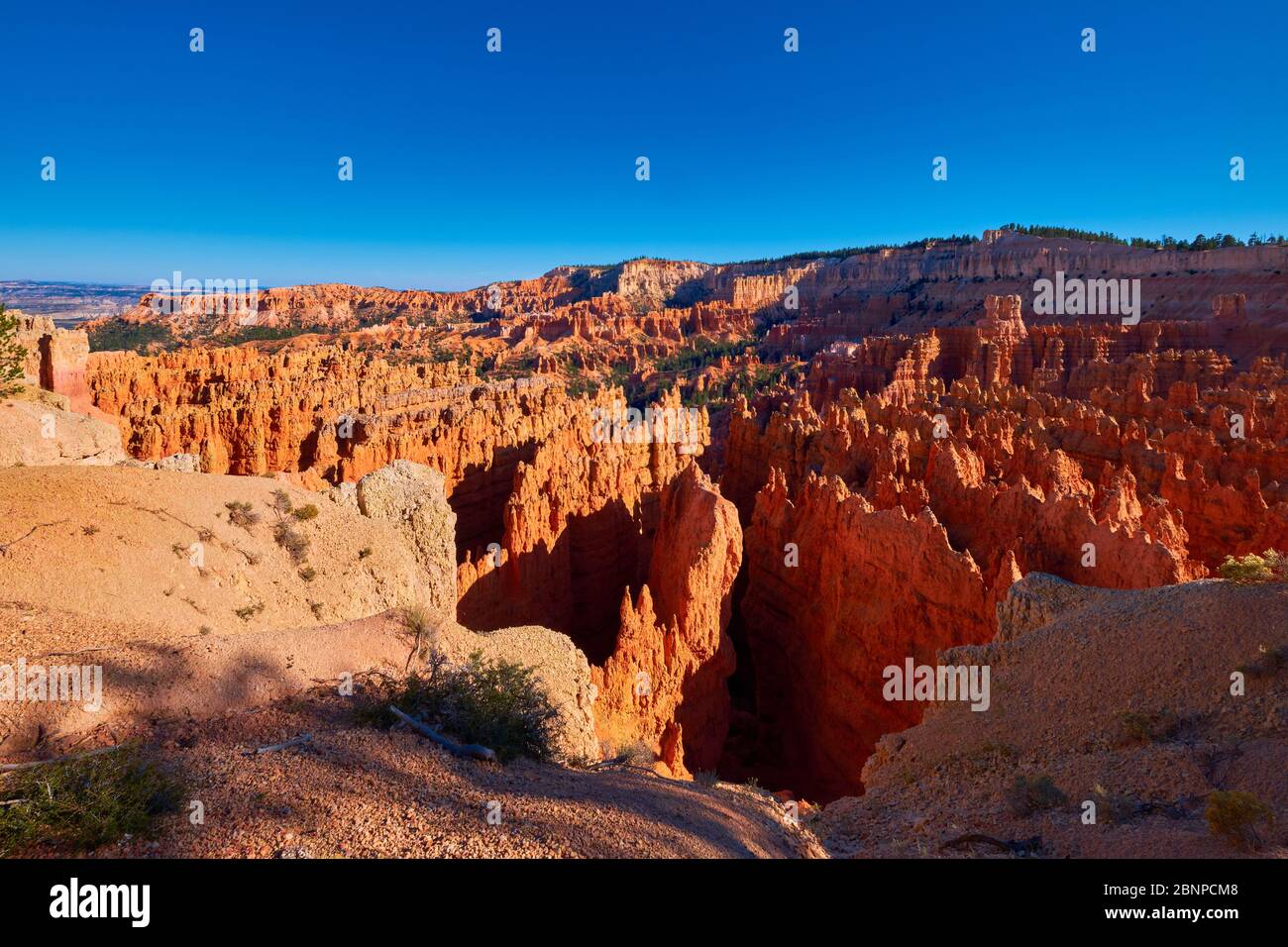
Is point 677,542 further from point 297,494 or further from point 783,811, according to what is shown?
point 783,811

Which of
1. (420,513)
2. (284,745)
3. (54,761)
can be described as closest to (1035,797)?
(284,745)

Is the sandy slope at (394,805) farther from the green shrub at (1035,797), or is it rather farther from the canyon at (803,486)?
the canyon at (803,486)

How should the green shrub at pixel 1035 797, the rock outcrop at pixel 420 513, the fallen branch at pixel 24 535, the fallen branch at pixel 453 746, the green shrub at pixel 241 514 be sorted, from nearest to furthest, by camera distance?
the fallen branch at pixel 453 746, the green shrub at pixel 1035 797, the fallen branch at pixel 24 535, the green shrub at pixel 241 514, the rock outcrop at pixel 420 513

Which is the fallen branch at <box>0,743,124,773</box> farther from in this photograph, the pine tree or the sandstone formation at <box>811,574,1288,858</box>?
the pine tree

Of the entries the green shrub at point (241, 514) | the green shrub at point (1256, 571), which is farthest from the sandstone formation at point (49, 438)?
the green shrub at point (1256, 571)

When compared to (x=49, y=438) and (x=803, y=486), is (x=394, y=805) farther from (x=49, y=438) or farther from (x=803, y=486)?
(x=803, y=486)

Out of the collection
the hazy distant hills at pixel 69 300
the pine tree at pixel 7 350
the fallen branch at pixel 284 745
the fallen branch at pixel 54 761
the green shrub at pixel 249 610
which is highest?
the hazy distant hills at pixel 69 300

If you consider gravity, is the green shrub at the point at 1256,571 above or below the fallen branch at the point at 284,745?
above
